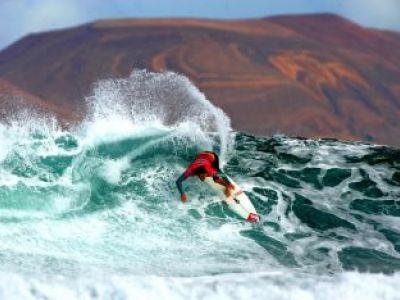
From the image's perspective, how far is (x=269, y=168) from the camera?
38.2 feet

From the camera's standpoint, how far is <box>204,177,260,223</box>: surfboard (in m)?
8.84

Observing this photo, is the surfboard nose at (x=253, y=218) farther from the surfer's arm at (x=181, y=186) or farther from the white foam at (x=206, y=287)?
the white foam at (x=206, y=287)

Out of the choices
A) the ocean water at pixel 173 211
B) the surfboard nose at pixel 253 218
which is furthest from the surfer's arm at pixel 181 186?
the surfboard nose at pixel 253 218

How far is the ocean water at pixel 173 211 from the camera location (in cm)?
634

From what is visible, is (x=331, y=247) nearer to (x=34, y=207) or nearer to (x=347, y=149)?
(x=34, y=207)

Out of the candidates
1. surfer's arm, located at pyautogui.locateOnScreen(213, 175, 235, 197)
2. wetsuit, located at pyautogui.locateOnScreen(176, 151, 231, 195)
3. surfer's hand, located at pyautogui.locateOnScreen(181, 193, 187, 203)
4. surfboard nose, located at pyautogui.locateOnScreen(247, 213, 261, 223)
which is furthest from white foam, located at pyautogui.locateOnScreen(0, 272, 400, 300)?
wetsuit, located at pyautogui.locateOnScreen(176, 151, 231, 195)

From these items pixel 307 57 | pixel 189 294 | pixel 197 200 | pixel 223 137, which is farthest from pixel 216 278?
pixel 307 57

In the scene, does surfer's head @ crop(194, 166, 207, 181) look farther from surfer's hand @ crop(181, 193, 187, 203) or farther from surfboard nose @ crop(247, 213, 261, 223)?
surfboard nose @ crop(247, 213, 261, 223)

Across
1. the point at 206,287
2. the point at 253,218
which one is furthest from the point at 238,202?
the point at 206,287

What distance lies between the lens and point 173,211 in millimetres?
8758

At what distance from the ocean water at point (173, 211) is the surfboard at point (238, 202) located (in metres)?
0.15

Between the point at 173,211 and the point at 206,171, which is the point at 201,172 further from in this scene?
the point at 173,211

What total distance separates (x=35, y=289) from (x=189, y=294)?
1.54m

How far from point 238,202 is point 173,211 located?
3.42 ft
